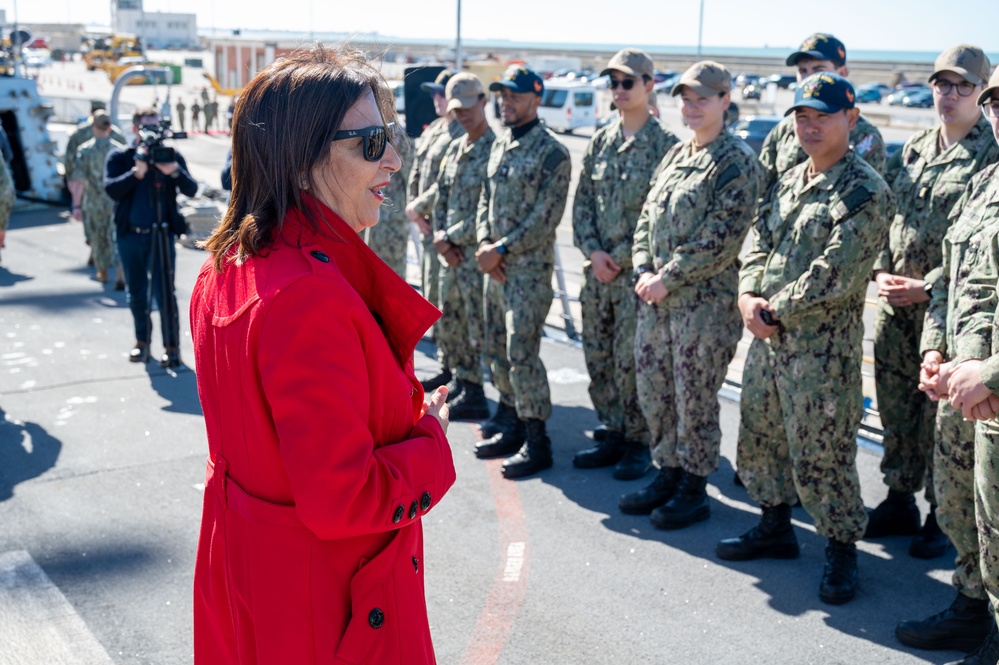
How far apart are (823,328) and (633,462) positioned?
5.84 ft

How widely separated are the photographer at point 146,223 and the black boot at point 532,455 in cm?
328

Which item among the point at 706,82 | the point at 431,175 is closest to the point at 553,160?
the point at 706,82

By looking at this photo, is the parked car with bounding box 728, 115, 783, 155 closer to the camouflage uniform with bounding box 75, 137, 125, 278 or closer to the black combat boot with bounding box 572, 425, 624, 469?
the camouflage uniform with bounding box 75, 137, 125, 278

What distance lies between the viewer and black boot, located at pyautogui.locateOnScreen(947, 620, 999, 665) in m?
3.57

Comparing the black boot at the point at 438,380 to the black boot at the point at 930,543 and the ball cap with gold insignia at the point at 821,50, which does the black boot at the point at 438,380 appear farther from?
the black boot at the point at 930,543

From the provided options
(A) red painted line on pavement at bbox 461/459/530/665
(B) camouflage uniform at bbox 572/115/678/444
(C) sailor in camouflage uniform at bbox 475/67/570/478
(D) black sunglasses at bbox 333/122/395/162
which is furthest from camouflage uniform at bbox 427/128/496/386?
(D) black sunglasses at bbox 333/122/395/162

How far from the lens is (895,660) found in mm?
3799

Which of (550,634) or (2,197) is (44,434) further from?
(550,634)

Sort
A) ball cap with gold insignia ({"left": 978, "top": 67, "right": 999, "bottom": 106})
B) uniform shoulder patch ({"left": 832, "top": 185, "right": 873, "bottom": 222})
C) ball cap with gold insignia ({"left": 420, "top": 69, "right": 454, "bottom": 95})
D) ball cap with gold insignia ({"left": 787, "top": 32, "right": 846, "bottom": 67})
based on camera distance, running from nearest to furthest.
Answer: ball cap with gold insignia ({"left": 978, "top": 67, "right": 999, "bottom": 106})
uniform shoulder patch ({"left": 832, "top": 185, "right": 873, "bottom": 222})
ball cap with gold insignia ({"left": 787, "top": 32, "right": 846, "bottom": 67})
ball cap with gold insignia ({"left": 420, "top": 69, "right": 454, "bottom": 95})

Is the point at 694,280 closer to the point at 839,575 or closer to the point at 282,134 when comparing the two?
the point at 839,575

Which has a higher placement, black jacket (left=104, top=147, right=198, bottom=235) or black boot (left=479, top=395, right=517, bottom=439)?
black jacket (left=104, top=147, right=198, bottom=235)

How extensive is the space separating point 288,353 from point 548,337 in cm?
687

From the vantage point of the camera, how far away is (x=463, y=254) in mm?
6562

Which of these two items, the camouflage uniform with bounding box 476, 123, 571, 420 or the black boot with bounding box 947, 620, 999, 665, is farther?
the camouflage uniform with bounding box 476, 123, 571, 420
